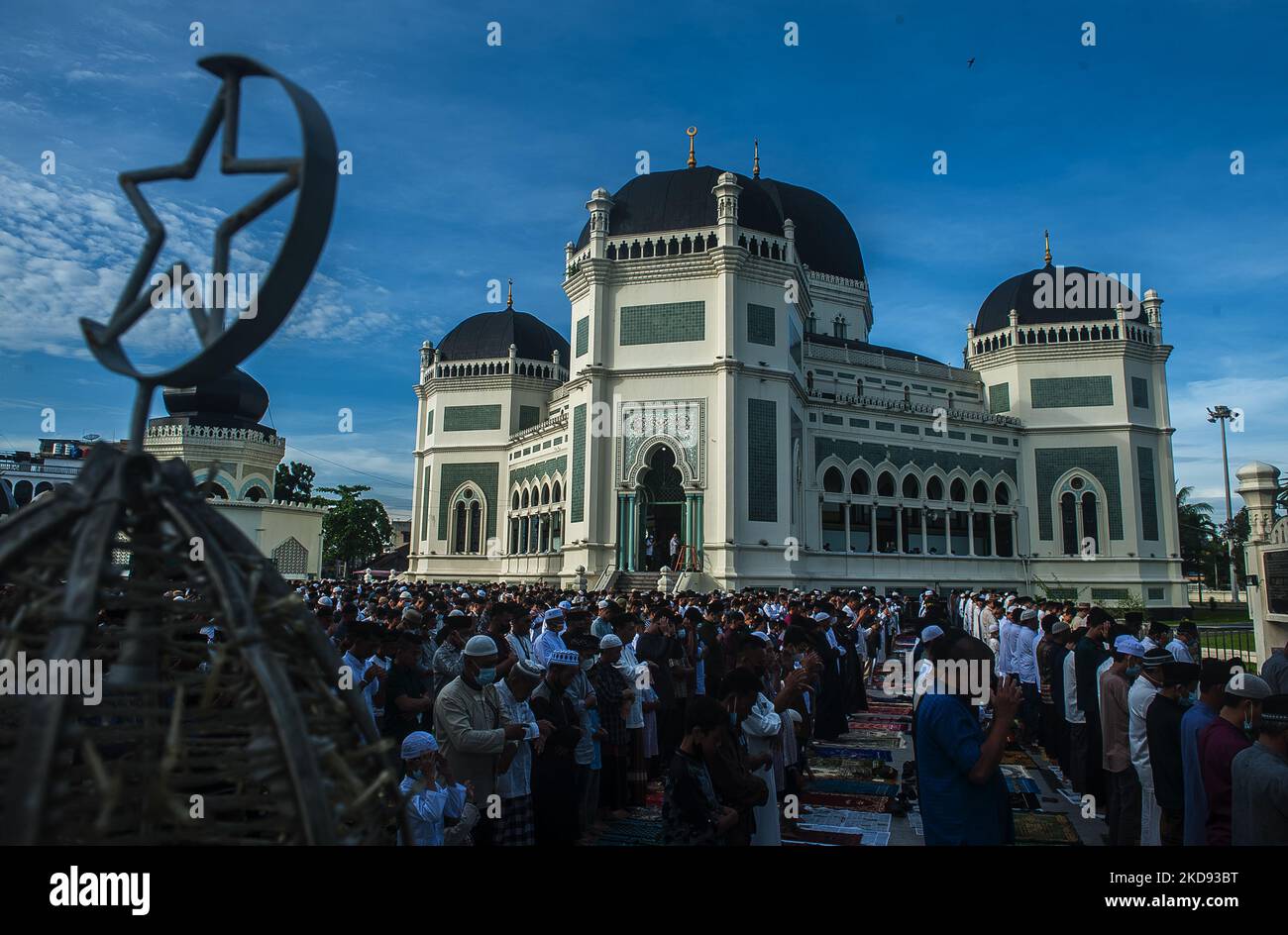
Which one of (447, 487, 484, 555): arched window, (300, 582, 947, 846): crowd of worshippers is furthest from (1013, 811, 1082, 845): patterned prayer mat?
(447, 487, 484, 555): arched window

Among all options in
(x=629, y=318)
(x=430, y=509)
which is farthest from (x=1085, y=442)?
(x=430, y=509)

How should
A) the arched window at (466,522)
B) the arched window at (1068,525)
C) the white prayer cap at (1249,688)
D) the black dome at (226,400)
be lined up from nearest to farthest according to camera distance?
the white prayer cap at (1249,688) < the black dome at (226,400) < the arched window at (1068,525) < the arched window at (466,522)

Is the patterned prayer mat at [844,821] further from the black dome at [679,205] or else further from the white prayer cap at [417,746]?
the black dome at [679,205]

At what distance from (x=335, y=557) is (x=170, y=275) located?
5252 centimetres

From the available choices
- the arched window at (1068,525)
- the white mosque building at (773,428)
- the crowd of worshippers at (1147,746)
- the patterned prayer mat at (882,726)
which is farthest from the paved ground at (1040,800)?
the arched window at (1068,525)

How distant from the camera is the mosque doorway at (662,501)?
26688 mm

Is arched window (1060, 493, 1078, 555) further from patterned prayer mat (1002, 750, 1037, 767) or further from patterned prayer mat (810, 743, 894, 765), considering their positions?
patterned prayer mat (810, 743, 894, 765)

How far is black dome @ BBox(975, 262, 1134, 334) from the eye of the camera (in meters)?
36.0

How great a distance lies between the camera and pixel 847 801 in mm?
8016

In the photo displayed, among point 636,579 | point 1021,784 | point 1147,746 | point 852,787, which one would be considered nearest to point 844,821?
point 852,787

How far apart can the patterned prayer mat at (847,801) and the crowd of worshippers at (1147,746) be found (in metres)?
1.83

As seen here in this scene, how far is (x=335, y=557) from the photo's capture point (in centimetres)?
5131

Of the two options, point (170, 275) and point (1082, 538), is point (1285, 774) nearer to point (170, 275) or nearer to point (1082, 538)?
point (170, 275)
